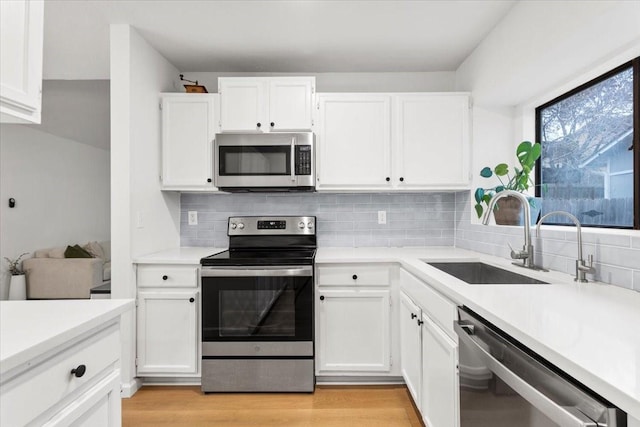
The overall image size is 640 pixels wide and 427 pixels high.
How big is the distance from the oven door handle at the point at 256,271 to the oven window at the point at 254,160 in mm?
708

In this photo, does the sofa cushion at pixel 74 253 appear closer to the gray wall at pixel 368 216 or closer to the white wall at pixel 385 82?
the gray wall at pixel 368 216

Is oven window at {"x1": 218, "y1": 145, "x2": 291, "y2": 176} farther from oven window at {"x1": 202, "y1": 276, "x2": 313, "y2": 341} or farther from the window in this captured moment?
the window

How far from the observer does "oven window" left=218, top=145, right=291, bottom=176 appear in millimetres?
2525

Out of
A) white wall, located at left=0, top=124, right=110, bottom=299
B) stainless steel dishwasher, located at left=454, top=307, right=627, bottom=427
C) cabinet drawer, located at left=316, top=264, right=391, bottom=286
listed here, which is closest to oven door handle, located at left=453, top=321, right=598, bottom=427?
stainless steel dishwasher, located at left=454, top=307, right=627, bottom=427

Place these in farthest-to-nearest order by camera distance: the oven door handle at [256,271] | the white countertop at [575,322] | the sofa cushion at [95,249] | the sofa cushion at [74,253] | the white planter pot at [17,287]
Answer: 1. the sofa cushion at [95,249]
2. the sofa cushion at [74,253]
3. the white planter pot at [17,287]
4. the oven door handle at [256,271]
5. the white countertop at [575,322]

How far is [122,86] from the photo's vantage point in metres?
2.25

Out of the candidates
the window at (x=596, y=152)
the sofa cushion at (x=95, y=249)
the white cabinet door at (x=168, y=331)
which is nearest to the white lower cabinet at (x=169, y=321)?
the white cabinet door at (x=168, y=331)

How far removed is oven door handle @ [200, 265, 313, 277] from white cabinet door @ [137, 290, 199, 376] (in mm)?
202

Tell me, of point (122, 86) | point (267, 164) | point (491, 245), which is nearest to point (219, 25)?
point (122, 86)

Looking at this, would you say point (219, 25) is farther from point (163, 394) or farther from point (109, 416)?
point (163, 394)

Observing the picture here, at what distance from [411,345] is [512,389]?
118 cm

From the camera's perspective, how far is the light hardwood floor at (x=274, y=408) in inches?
78.6

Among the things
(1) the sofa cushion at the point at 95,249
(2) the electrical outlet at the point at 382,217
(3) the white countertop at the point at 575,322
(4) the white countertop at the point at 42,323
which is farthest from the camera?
(1) the sofa cushion at the point at 95,249

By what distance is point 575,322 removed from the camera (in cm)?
90
